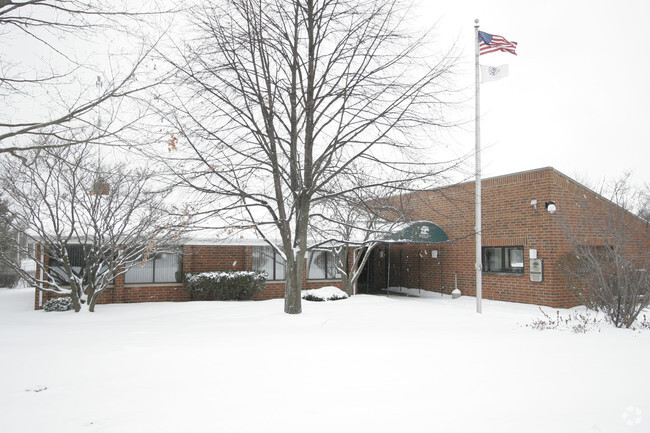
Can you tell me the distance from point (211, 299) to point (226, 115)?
9111mm

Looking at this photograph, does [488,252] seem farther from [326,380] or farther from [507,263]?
[326,380]

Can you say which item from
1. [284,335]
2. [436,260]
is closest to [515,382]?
[284,335]

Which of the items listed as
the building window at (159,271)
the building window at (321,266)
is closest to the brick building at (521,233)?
the building window at (321,266)

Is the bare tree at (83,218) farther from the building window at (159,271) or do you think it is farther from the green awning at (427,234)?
the green awning at (427,234)

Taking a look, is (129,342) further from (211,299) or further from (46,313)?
(211,299)

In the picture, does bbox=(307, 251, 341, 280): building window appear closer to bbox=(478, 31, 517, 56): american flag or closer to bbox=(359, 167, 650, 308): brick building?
bbox=(359, 167, 650, 308): brick building

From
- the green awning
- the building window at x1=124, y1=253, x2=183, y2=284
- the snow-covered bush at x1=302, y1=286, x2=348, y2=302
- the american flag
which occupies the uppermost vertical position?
the american flag

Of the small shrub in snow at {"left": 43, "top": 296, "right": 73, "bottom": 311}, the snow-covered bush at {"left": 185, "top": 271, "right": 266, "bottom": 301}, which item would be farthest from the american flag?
the small shrub in snow at {"left": 43, "top": 296, "right": 73, "bottom": 311}

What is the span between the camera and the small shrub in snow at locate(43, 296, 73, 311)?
44.2 feet

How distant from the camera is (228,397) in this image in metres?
4.14

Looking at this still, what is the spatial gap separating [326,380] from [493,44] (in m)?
12.6

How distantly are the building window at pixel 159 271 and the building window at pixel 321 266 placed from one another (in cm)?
539

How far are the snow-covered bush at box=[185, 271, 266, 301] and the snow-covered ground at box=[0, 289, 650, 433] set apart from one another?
26.4ft

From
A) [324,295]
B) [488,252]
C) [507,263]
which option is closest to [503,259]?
[507,263]
